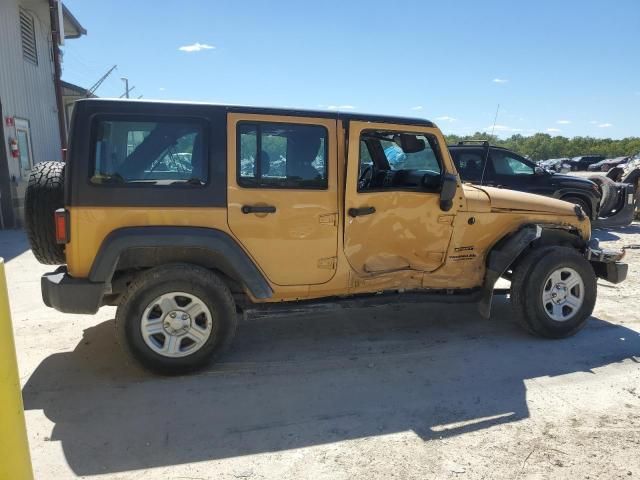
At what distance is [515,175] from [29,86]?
1191 cm

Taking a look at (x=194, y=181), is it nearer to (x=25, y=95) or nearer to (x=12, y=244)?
(x=12, y=244)

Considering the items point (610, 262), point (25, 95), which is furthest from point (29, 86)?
point (610, 262)

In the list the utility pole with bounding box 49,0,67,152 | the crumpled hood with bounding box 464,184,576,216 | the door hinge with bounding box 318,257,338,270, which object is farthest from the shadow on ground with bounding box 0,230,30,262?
the crumpled hood with bounding box 464,184,576,216

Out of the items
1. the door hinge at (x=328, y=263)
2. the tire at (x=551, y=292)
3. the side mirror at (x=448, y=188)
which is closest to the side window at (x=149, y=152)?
the door hinge at (x=328, y=263)

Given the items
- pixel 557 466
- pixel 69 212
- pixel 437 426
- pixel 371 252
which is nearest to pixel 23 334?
pixel 69 212

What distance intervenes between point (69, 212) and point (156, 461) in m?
1.83

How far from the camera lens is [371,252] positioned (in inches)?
170

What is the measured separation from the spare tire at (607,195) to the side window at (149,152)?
33.5ft

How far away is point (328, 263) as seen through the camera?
4.19m

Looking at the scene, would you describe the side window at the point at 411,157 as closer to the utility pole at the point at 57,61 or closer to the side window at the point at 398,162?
the side window at the point at 398,162

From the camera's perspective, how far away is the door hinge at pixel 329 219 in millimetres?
4090

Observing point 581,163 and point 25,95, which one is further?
point 581,163

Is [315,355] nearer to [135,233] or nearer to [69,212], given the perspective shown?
[135,233]

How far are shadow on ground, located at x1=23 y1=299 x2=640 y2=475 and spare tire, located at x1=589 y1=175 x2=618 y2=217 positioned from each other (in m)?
7.20
